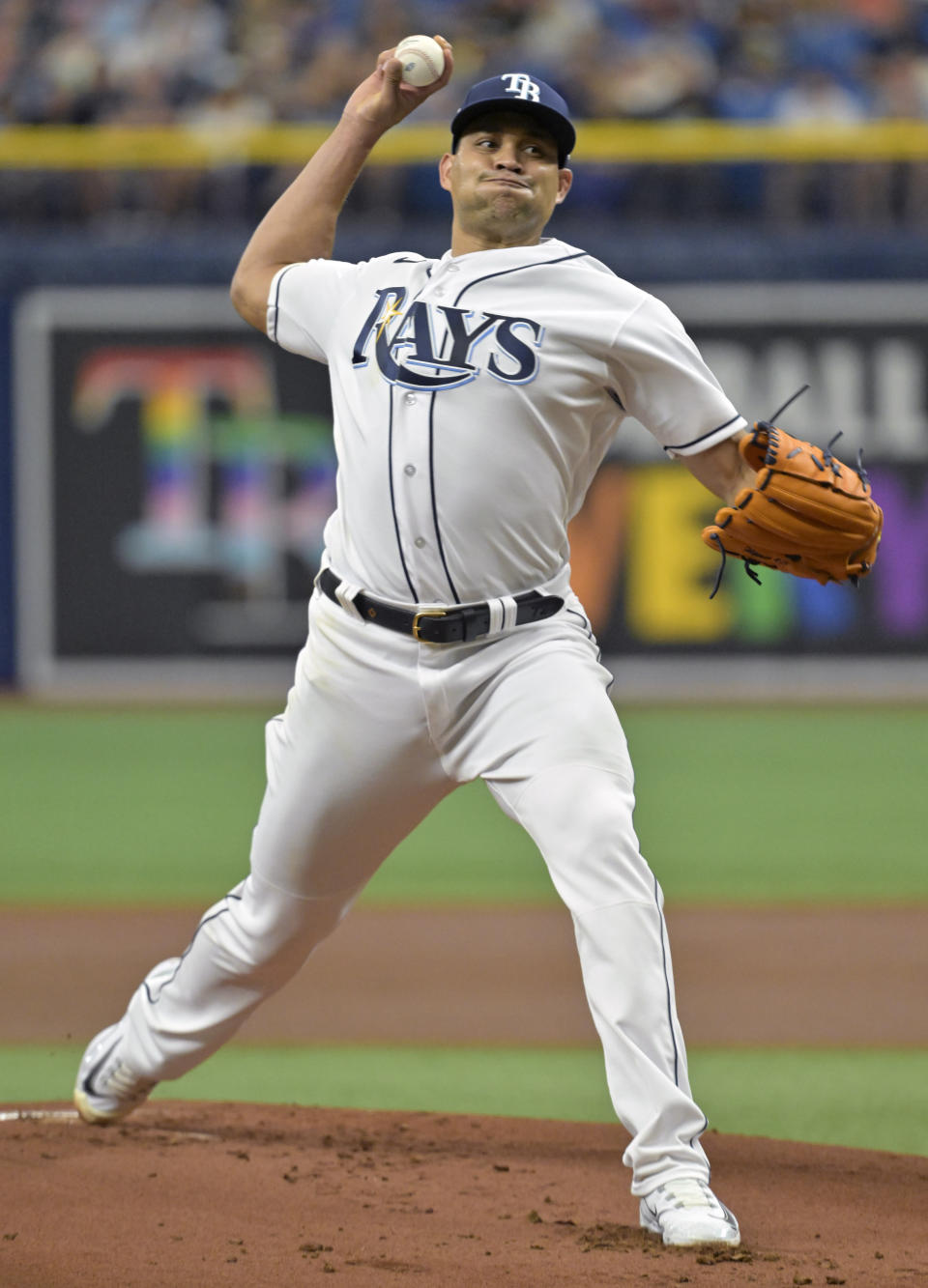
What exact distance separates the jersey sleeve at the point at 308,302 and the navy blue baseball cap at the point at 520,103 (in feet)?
1.21

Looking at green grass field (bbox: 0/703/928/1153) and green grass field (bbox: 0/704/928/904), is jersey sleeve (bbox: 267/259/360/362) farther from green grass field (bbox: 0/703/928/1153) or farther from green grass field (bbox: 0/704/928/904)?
green grass field (bbox: 0/704/928/904)

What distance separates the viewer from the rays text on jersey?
3.45 m

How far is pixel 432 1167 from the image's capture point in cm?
382

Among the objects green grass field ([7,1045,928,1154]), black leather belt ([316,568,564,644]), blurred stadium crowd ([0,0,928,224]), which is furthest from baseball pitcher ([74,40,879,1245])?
blurred stadium crowd ([0,0,928,224])

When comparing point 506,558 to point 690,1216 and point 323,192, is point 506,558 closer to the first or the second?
point 323,192

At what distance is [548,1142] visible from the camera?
407 centimetres

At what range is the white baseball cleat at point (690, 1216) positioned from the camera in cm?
318

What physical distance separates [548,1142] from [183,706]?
904 cm

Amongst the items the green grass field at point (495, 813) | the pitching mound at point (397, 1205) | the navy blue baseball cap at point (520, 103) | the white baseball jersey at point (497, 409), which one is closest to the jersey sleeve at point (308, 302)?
the white baseball jersey at point (497, 409)

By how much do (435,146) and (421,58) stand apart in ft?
29.8

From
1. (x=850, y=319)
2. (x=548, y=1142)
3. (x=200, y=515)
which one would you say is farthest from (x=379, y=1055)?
(x=850, y=319)

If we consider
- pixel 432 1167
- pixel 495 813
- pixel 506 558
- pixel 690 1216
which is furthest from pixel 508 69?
pixel 690 1216

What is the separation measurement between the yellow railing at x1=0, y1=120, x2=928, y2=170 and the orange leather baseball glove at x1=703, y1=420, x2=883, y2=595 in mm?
9378

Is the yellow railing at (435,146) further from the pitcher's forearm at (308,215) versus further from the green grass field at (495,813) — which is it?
the pitcher's forearm at (308,215)
